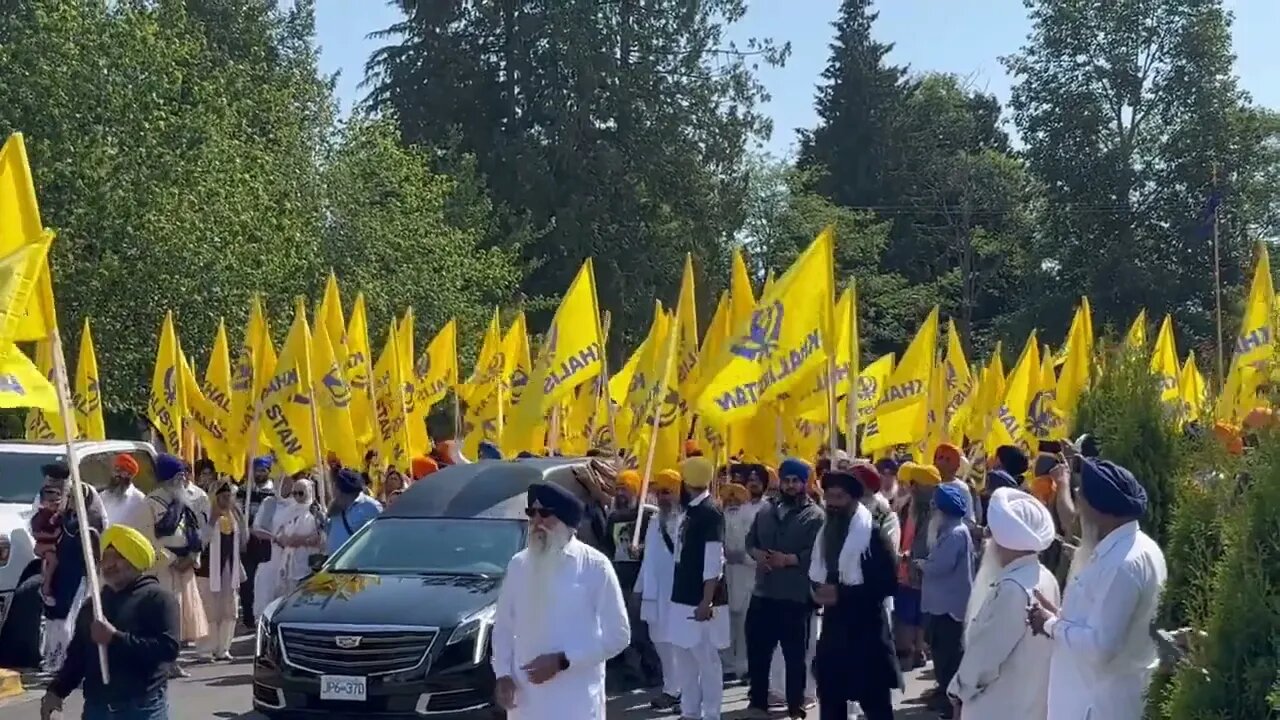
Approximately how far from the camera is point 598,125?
4272 centimetres

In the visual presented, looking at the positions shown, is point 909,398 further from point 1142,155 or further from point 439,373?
point 1142,155

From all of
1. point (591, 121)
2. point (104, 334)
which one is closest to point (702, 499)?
point (104, 334)

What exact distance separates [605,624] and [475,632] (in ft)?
9.51

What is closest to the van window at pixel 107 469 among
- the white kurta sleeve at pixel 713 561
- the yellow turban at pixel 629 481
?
the yellow turban at pixel 629 481

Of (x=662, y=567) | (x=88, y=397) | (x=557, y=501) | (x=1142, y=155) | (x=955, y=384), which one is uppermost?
(x=1142, y=155)

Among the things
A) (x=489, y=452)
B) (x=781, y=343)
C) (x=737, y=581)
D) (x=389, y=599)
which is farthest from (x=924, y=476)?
(x=489, y=452)

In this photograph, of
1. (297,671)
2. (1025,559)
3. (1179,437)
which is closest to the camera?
(1025,559)

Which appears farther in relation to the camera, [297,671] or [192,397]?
[192,397]

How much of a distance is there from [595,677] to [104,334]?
17.9 m

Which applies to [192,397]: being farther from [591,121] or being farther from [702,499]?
[591,121]

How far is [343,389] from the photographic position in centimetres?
1627

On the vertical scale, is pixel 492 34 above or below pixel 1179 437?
above

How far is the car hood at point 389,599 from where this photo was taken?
970 centimetres

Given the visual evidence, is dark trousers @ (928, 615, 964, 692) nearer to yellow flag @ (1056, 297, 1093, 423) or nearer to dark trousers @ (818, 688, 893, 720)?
dark trousers @ (818, 688, 893, 720)
